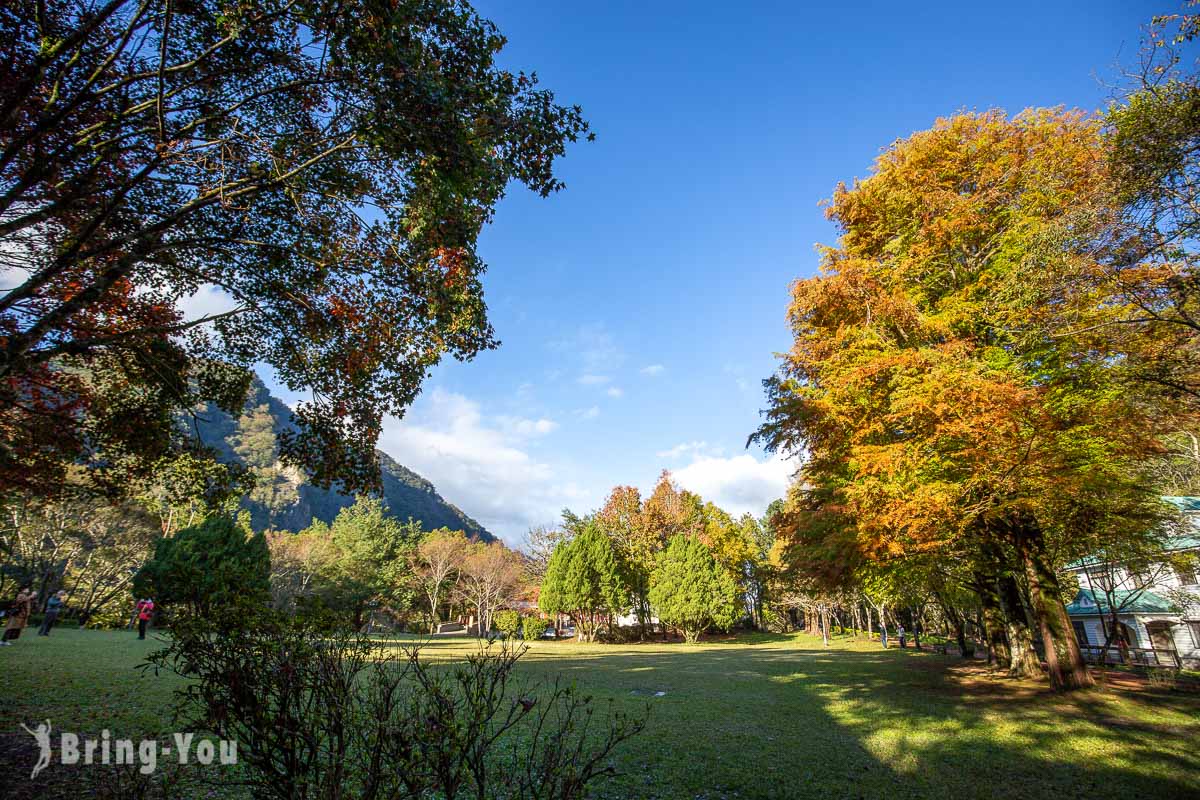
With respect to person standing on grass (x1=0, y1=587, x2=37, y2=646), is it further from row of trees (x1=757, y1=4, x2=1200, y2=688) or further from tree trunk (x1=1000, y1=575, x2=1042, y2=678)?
tree trunk (x1=1000, y1=575, x2=1042, y2=678)

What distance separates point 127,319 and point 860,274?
45.5 ft

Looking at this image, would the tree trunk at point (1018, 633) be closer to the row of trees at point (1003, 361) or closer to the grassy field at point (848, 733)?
the row of trees at point (1003, 361)

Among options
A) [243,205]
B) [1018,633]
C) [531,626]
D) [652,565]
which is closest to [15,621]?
[243,205]

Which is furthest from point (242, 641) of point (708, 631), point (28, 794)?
point (708, 631)

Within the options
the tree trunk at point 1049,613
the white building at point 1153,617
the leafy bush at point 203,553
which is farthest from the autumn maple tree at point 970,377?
the leafy bush at point 203,553

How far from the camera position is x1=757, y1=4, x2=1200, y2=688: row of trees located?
284 inches

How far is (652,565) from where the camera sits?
38.4 m

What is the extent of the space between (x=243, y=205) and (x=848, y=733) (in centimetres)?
1143

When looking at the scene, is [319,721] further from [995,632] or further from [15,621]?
[995,632]

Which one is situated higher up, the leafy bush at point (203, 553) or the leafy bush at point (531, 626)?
the leafy bush at point (203, 553)

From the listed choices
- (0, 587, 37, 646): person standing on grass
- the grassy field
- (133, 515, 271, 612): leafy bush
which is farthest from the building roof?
(133, 515, 271, 612): leafy bush

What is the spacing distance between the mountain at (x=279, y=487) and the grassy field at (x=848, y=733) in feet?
181

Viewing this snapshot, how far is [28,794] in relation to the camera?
3633 mm

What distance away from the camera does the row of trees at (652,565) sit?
33.1 meters
